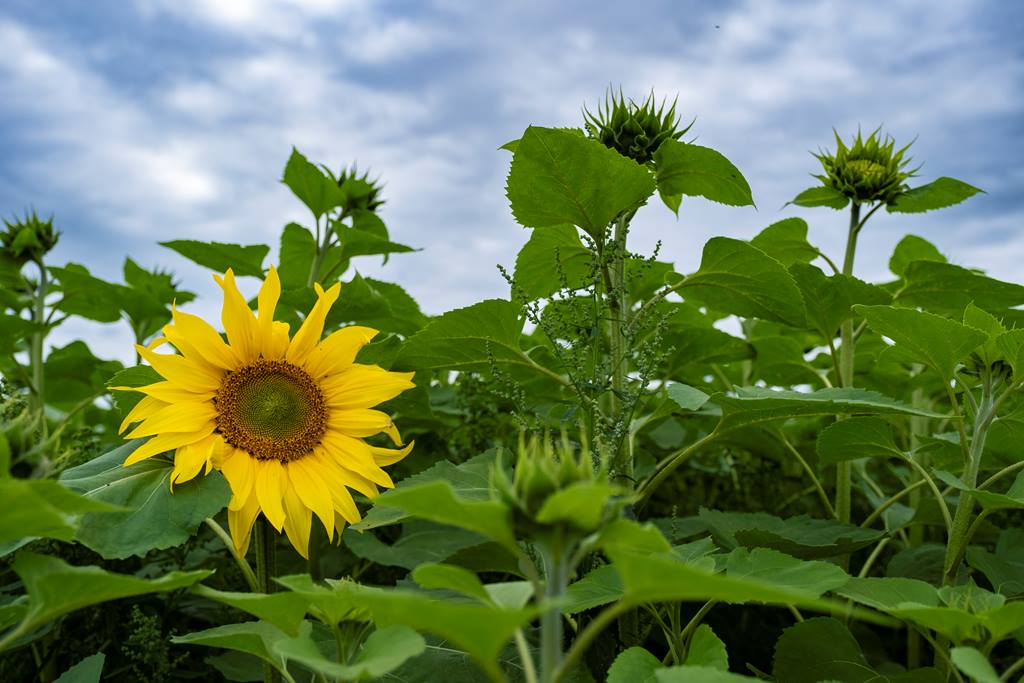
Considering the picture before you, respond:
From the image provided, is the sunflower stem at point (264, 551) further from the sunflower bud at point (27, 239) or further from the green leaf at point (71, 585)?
the sunflower bud at point (27, 239)

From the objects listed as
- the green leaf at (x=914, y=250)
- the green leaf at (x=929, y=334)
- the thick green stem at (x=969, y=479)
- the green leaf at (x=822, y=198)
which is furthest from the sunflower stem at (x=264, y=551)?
the green leaf at (x=914, y=250)

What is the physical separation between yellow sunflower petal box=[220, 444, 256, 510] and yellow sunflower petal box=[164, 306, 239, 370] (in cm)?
14

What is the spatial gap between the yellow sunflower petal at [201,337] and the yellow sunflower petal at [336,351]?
13 centimetres

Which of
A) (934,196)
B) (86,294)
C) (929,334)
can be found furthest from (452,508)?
(86,294)

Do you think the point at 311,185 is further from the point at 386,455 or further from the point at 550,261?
the point at 386,455

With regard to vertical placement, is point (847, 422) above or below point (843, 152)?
below

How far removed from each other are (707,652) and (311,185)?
153 centimetres

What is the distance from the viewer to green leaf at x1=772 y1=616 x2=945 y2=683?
4.60ft

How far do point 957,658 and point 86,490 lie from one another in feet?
3.76

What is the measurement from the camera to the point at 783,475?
2.80m

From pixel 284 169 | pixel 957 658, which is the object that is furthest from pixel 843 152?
pixel 957 658

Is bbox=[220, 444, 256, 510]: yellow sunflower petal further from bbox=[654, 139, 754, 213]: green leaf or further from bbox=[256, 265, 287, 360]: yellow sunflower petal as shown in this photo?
bbox=[654, 139, 754, 213]: green leaf

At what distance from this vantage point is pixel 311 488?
147 centimetres

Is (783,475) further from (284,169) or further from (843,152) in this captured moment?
(284,169)
